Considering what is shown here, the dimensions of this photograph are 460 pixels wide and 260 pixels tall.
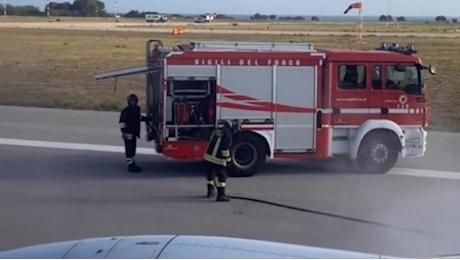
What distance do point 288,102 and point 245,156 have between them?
1182 millimetres

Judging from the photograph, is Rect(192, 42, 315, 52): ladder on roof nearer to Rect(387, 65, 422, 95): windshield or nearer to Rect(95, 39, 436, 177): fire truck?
Rect(95, 39, 436, 177): fire truck

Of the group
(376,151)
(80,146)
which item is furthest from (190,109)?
(80,146)

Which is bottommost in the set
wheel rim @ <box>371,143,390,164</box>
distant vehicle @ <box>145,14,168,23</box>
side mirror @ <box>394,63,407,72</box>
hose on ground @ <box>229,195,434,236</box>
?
hose on ground @ <box>229,195,434,236</box>

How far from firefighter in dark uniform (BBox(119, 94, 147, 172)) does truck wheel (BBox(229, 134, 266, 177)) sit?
1730mm

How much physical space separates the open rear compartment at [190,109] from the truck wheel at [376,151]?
9.13 feet

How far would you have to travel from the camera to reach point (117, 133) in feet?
71.6

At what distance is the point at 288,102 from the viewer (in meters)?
16.6

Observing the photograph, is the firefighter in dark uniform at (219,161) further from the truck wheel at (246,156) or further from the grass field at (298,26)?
the grass field at (298,26)

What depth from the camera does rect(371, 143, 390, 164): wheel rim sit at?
17109 mm

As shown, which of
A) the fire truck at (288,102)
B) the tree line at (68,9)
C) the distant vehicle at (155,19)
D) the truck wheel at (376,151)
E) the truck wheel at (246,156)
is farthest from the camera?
the tree line at (68,9)

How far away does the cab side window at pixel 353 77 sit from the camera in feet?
55.2

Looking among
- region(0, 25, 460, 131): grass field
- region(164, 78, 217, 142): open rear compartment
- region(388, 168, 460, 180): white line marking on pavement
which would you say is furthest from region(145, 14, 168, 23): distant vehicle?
region(164, 78, 217, 142): open rear compartment

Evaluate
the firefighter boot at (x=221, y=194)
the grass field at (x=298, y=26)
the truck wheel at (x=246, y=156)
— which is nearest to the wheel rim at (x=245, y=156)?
the truck wheel at (x=246, y=156)

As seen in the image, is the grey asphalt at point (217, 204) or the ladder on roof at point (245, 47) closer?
the grey asphalt at point (217, 204)
